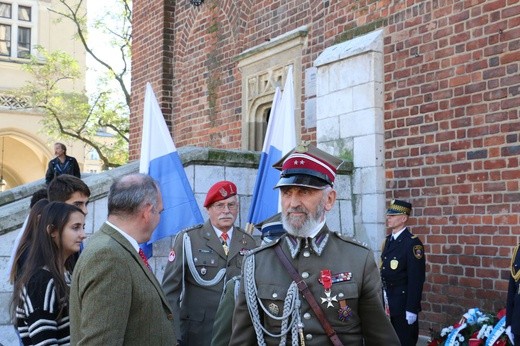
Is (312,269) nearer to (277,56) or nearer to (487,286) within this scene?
(487,286)

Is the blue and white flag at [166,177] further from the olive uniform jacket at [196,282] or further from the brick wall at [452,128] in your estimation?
the brick wall at [452,128]

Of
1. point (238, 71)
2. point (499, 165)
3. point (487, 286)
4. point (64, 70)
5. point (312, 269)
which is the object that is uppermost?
point (64, 70)

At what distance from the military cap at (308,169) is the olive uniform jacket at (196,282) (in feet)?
6.52

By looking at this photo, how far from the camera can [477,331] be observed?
5879 millimetres

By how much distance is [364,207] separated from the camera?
24.8 feet

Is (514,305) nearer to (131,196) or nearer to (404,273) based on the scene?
(404,273)

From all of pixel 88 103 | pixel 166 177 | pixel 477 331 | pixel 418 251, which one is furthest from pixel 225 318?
pixel 88 103

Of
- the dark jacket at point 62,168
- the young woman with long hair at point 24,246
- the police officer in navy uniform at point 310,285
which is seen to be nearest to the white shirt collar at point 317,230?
the police officer in navy uniform at point 310,285

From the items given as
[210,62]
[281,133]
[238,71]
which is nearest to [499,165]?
[281,133]

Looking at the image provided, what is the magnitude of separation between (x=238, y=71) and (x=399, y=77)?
3832mm

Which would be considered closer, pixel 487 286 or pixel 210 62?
pixel 487 286

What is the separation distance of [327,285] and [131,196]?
939mm

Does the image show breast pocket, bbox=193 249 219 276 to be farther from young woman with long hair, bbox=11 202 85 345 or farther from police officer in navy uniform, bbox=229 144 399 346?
police officer in navy uniform, bbox=229 144 399 346

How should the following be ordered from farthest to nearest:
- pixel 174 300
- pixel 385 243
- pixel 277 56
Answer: pixel 277 56 → pixel 385 243 → pixel 174 300
